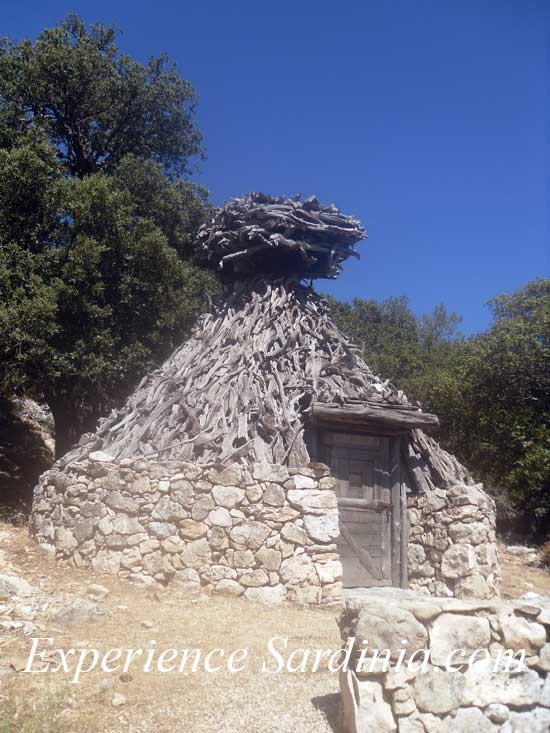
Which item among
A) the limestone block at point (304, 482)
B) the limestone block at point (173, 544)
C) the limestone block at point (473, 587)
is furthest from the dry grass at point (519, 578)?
the limestone block at point (173, 544)

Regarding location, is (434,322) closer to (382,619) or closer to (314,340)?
(314,340)

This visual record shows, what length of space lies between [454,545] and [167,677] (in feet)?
19.3

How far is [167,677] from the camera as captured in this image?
5.57 metres

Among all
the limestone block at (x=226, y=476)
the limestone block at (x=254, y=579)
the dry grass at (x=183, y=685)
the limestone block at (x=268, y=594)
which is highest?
the limestone block at (x=226, y=476)

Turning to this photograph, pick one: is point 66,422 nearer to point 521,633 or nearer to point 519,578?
point 519,578

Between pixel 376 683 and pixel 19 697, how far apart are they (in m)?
2.88

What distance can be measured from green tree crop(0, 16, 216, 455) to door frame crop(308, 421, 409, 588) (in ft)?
18.0

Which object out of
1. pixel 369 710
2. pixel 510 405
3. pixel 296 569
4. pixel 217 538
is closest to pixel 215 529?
pixel 217 538

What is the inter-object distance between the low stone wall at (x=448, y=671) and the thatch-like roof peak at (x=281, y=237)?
972 centimetres

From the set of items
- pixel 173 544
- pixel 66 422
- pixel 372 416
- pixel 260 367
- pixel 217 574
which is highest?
pixel 260 367

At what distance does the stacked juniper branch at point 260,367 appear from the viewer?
9805 mm

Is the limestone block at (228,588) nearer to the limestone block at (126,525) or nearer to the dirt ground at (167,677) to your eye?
the dirt ground at (167,677)

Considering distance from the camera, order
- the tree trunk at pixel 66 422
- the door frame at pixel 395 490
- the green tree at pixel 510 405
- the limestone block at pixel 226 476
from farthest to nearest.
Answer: the green tree at pixel 510 405
the tree trunk at pixel 66 422
the door frame at pixel 395 490
the limestone block at pixel 226 476

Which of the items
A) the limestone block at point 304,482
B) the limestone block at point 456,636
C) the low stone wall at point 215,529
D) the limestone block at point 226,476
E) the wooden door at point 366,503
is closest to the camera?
the limestone block at point 456,636
